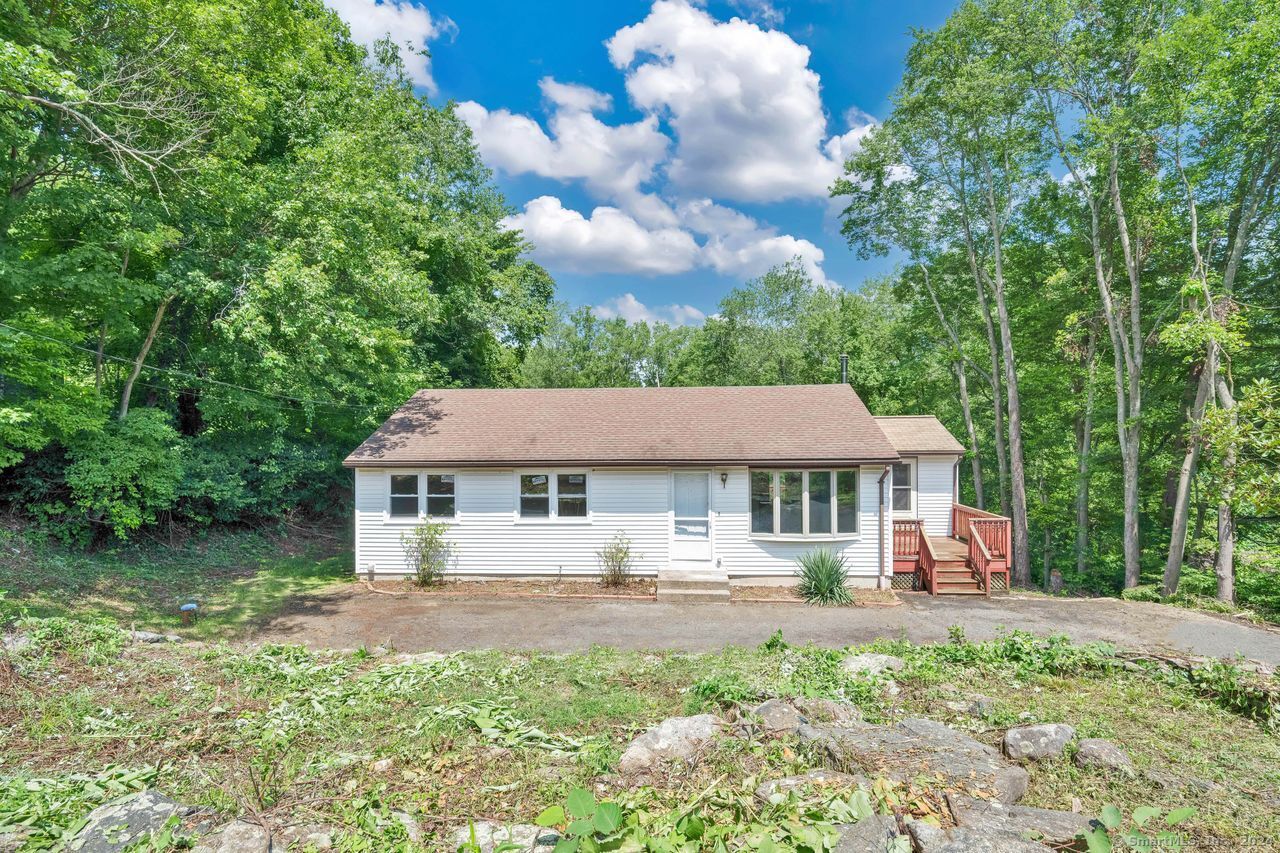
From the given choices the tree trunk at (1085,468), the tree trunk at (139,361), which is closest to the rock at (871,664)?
the tree trunk at (1085,468)

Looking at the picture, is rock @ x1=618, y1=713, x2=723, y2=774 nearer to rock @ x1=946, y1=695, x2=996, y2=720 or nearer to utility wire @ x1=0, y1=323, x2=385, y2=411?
rock @ x1=946, y1=695, x2=996, y2=720

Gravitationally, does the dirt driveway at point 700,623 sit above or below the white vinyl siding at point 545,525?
below

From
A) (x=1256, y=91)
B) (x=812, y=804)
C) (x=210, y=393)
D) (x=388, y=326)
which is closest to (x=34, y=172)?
(x=210, y=393)

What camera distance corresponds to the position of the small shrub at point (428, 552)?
37.7 feet

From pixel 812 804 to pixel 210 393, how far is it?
14383mm

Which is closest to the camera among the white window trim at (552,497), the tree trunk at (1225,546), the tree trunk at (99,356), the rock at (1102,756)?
the rock at (1102,756)

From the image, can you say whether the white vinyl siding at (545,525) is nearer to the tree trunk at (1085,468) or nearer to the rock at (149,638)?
the rock at (149,638)

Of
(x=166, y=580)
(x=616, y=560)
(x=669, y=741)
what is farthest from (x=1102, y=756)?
(x=166, y=580)

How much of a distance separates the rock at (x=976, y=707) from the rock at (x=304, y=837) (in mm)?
5135

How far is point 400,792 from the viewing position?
12.6 ft

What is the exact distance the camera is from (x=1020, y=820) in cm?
332

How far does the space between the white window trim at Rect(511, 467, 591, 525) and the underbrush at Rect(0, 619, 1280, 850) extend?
4.64 meters

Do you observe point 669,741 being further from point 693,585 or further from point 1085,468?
point 1085,468

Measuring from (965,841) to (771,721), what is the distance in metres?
1.79
